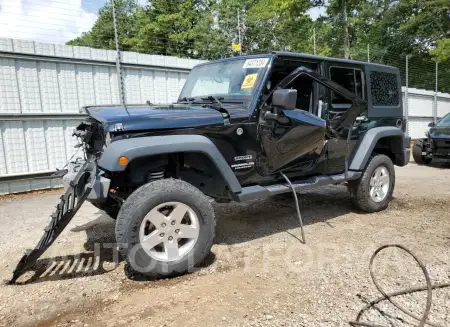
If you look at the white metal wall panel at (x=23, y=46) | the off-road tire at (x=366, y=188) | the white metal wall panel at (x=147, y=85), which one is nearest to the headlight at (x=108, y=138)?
the off-road tire at (x=366, y=188)

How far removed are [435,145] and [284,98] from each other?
7.77m

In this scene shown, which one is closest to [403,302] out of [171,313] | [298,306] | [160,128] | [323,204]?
[298,306]

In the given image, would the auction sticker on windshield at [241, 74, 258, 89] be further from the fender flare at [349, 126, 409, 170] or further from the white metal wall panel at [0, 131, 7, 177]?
the white metal wall panel at [0, 131, 7, 177]

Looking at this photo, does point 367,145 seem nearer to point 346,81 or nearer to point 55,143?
point 346,81

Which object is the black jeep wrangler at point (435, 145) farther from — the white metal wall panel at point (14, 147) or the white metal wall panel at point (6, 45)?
the white metal wall panel at point (6, 45)

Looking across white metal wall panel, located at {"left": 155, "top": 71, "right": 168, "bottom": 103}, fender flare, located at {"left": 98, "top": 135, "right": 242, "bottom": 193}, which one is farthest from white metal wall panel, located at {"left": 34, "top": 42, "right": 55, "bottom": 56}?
fender flare, located at {"left": 98, "top": 135, "right": 242, "bottom": 193}

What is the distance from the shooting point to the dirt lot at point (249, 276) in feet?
8.59

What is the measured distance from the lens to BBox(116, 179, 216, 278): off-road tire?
3008 mm

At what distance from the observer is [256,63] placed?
4.02 m

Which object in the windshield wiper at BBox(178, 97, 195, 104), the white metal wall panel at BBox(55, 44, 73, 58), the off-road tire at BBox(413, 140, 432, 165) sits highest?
the white metal wall panel at BBox(55, 44, 73, 58)

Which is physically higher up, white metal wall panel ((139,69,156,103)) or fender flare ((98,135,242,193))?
white metal wall panel ((139,69,156,103))

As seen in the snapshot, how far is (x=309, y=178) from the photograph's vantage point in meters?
4.49

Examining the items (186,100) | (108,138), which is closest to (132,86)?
(186,100)

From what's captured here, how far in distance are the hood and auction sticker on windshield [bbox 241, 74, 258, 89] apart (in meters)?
7.48
